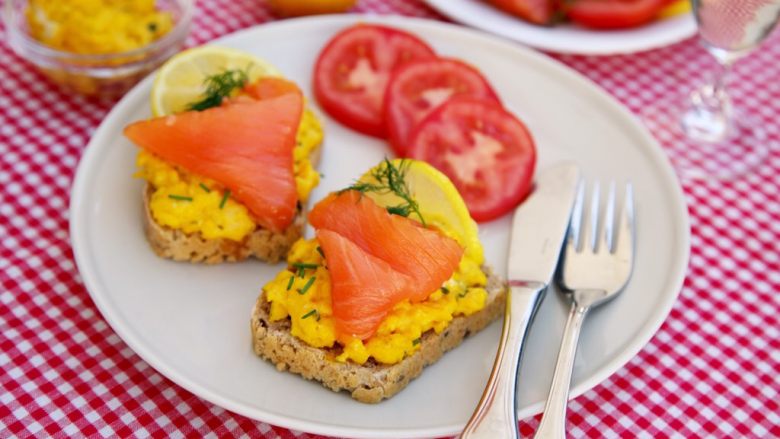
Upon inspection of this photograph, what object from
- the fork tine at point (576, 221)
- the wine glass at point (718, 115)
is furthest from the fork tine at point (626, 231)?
the wine glass at point (718, 115)

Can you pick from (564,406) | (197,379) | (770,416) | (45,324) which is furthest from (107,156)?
(770,416)

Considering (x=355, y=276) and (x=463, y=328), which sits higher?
(x=355, y=276)

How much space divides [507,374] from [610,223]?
0.84 meters

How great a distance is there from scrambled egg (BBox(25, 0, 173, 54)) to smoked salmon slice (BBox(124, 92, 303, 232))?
65cm

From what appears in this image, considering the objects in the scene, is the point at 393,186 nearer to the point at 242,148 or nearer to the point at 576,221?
the point at 242,148

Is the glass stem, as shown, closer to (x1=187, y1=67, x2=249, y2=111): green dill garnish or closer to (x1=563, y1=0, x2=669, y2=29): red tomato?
(x1=563, y1=0, x2=669, y2=29): red tomato

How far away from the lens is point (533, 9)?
372 cm

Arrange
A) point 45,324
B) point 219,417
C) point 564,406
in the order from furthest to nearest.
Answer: point 45,324 < point 219,417 < point 564,406

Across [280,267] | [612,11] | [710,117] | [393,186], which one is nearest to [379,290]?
[393,186]

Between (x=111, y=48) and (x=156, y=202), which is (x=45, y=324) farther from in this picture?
(x=111, y=48)

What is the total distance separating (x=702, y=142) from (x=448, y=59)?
1.07 m

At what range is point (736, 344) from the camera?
270 cm

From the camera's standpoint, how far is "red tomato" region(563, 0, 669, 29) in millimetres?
3666

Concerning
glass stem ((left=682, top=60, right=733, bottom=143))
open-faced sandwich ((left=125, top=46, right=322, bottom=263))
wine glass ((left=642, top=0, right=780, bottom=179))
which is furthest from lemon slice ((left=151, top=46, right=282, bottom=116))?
glass stem ((left=682, top=60, right=733, bottom=143))
